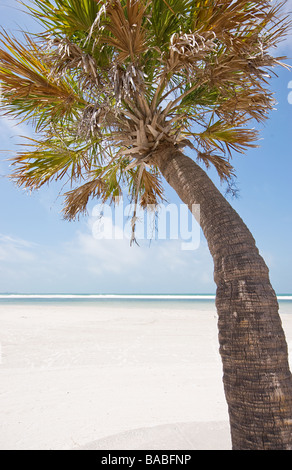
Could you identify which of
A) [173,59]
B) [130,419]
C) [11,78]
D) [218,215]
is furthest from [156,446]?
[11,78]

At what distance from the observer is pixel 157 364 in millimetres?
6980

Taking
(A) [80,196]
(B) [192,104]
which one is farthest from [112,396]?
(B) [192,104]

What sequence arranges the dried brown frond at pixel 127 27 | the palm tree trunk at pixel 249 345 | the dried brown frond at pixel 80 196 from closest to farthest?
the palm tree trunk at pixel 249 345, the dried brown frond at pixel 127 27, the dried brown frond at pixel 80 196

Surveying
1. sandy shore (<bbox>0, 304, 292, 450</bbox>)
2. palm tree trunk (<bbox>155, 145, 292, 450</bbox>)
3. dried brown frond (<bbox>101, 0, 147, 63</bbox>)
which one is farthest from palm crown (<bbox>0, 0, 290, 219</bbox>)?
sandy shore (<bbox>0, 304, 292, 450</bbox>)

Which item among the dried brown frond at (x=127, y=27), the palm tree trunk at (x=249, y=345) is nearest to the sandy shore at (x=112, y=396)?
the palm tree trunk at (x=249, y=345)

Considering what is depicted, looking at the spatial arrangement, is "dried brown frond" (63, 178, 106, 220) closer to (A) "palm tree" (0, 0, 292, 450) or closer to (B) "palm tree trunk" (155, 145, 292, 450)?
(A) "palm tree" (0, 0, 292, 450)

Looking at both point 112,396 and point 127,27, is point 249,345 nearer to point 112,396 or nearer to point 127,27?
point 127,27

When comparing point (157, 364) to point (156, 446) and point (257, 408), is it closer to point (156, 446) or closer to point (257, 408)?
point (156, 446)

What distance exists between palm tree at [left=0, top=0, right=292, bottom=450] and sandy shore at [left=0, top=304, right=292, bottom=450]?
5.92 feet

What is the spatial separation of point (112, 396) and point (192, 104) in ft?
14.0

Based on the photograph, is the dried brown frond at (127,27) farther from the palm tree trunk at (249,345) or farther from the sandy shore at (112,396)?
the sandy shore at (112,396)

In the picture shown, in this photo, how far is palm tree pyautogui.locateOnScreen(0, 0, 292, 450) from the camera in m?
2.16

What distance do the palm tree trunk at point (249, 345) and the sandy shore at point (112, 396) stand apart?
1626 mm

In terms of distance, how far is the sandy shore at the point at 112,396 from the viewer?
3711 mm
